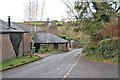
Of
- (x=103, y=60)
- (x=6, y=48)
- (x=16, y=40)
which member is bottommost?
(x=103, y=60)

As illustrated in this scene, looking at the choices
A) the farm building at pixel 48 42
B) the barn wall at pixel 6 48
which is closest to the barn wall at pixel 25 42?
the barn wall at pixel 6 48

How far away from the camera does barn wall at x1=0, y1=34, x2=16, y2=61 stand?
34.4 meters

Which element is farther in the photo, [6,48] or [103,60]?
[6,48]

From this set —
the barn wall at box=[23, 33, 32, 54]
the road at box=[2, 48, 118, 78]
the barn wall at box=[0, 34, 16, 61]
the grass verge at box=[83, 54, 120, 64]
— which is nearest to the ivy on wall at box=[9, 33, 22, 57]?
the barn wall at box=[0, 34, 16, 61]

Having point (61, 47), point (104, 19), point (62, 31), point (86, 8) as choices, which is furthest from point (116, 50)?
point (62, 31)

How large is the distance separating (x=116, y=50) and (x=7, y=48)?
13035 mm

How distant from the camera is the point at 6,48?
1405 inches

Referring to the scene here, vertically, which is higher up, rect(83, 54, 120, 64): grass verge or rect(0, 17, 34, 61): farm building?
rect(0, 17, 34, 61): farm building

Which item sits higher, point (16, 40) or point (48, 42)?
point (16, 40)

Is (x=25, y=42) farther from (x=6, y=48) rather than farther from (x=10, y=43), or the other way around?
(x=6, y=48)

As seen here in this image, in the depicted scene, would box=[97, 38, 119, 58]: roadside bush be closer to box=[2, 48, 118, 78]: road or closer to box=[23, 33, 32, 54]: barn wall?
box=[2, 48, 118, 78]: road

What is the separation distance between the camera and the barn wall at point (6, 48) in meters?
34.4

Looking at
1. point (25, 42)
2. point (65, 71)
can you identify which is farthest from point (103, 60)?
point (25, 42)

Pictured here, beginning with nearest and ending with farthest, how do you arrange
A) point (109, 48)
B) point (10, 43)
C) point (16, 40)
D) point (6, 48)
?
1. point (109, 48)
2. point (6, 48)
3. point (10, 43)
4. point (16, 40)
